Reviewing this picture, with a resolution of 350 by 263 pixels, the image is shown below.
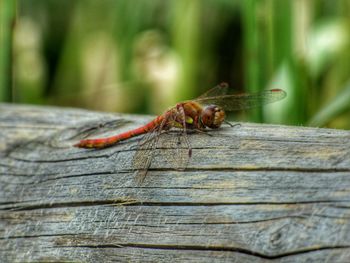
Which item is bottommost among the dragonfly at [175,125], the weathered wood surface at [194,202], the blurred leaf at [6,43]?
the weathered wood surface at [194,202]

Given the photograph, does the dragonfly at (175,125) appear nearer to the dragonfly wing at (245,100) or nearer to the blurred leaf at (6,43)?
the dragonfly wing at (245,100)

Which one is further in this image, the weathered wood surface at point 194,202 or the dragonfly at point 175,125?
the dragonfly at point 175,125

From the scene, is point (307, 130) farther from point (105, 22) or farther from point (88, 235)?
point (105, 22)

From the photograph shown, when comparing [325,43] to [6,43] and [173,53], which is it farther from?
[6,43]

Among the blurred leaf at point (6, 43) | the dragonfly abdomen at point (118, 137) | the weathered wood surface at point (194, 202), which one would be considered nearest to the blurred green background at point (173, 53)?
the blurred leaf at point (6, 43)

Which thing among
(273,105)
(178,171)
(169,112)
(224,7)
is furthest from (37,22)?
(178,171)

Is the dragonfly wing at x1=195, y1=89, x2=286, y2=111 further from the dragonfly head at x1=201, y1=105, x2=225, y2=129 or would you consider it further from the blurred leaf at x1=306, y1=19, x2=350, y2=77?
the blurred leaf at x1=306, y1=19, x2=350, y2=77

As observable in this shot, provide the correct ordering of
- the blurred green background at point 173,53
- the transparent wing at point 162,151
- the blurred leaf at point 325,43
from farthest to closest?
1. the blurred leaf at point 325,43
2. the blurred green background at point 173,53
3. the transparent wing at point 162,151
